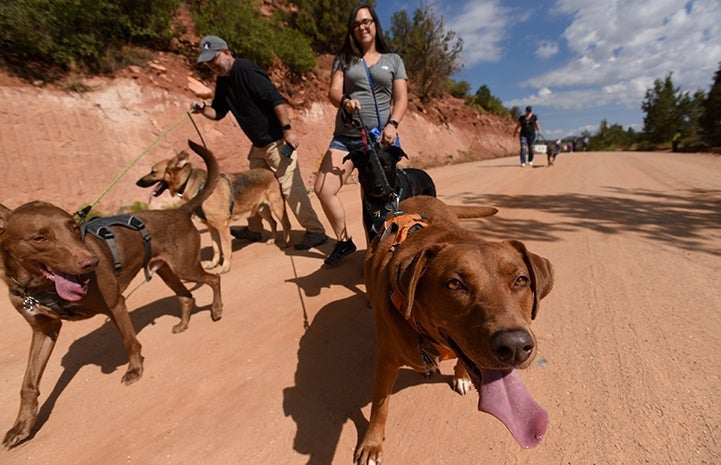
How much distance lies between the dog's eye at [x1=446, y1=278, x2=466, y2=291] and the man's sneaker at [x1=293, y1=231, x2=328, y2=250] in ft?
12.0

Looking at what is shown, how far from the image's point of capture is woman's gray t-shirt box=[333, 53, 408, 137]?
11.5 ft

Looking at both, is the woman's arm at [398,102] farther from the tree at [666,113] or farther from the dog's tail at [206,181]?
the tree at [666,113]

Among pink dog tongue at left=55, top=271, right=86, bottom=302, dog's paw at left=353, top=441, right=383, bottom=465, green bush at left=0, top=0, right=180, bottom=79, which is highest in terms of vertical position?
green bush at left=0, top=0, right=180, bottom=79

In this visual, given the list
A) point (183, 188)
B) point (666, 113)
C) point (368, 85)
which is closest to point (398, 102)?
point (368, 85)

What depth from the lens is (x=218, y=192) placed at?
4.63 meters

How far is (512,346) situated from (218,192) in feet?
14.6

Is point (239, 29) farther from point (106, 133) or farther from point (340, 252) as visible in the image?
point (340, 252)

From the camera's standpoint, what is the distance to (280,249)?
16.8 feet

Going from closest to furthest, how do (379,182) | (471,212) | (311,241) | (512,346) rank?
(512,346)
(379,182)
(471,212)
(311,241)

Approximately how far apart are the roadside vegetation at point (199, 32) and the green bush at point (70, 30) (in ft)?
0.06

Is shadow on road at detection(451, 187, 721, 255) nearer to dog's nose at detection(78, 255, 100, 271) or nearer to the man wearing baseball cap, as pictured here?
the man wearing baseball cap

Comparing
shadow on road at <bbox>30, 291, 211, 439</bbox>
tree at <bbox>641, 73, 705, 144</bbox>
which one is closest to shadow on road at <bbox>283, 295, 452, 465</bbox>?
shadow on road at <bbox>30, 291, 211, 439</bbox>

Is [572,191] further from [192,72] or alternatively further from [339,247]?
[192,72]

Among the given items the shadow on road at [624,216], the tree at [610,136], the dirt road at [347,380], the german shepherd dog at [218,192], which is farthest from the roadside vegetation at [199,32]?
the tree at [610,136]
